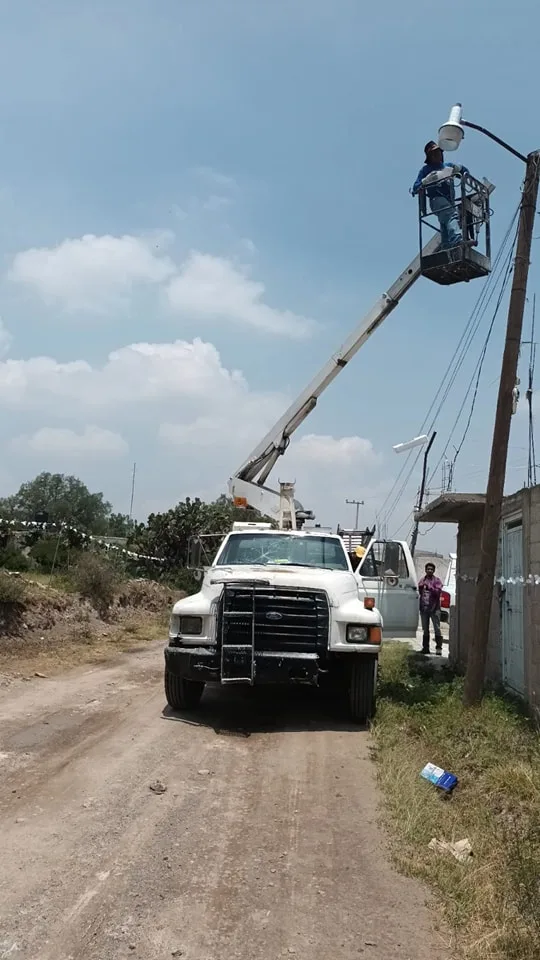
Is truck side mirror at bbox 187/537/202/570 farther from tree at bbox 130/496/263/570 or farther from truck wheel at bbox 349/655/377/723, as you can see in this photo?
tree at bbox 130/496/263/570

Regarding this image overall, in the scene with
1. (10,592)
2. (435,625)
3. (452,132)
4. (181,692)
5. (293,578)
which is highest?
(452,132)

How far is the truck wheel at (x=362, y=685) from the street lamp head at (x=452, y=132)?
5339mm

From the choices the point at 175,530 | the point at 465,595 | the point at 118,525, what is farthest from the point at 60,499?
the point at 465,595

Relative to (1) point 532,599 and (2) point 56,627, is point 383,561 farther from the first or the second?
(2) point 56,627

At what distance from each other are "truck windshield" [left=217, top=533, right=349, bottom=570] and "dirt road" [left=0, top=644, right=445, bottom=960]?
2.04 m

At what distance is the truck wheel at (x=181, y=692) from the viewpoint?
8070mm

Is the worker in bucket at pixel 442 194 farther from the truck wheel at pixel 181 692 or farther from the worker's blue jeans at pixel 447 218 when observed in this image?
the truck wheel at pixel 181 692

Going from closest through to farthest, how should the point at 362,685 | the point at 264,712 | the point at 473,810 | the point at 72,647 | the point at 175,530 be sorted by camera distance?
the point at 473,810 < the point at 362,685 < the point at 264,712 < the point at 72,647 < the point at 175,530

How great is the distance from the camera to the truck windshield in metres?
9.12

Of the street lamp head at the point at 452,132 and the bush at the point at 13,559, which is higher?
the street lamp head at the point at 452,132

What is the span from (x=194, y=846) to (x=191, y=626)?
3.58 metres

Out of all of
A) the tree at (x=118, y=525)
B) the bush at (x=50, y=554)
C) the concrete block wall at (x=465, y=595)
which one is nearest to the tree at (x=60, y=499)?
the tree at (x=118, y=525)

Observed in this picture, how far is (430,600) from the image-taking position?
15.1 meters

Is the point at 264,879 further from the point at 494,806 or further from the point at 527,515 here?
the point at 527,515
